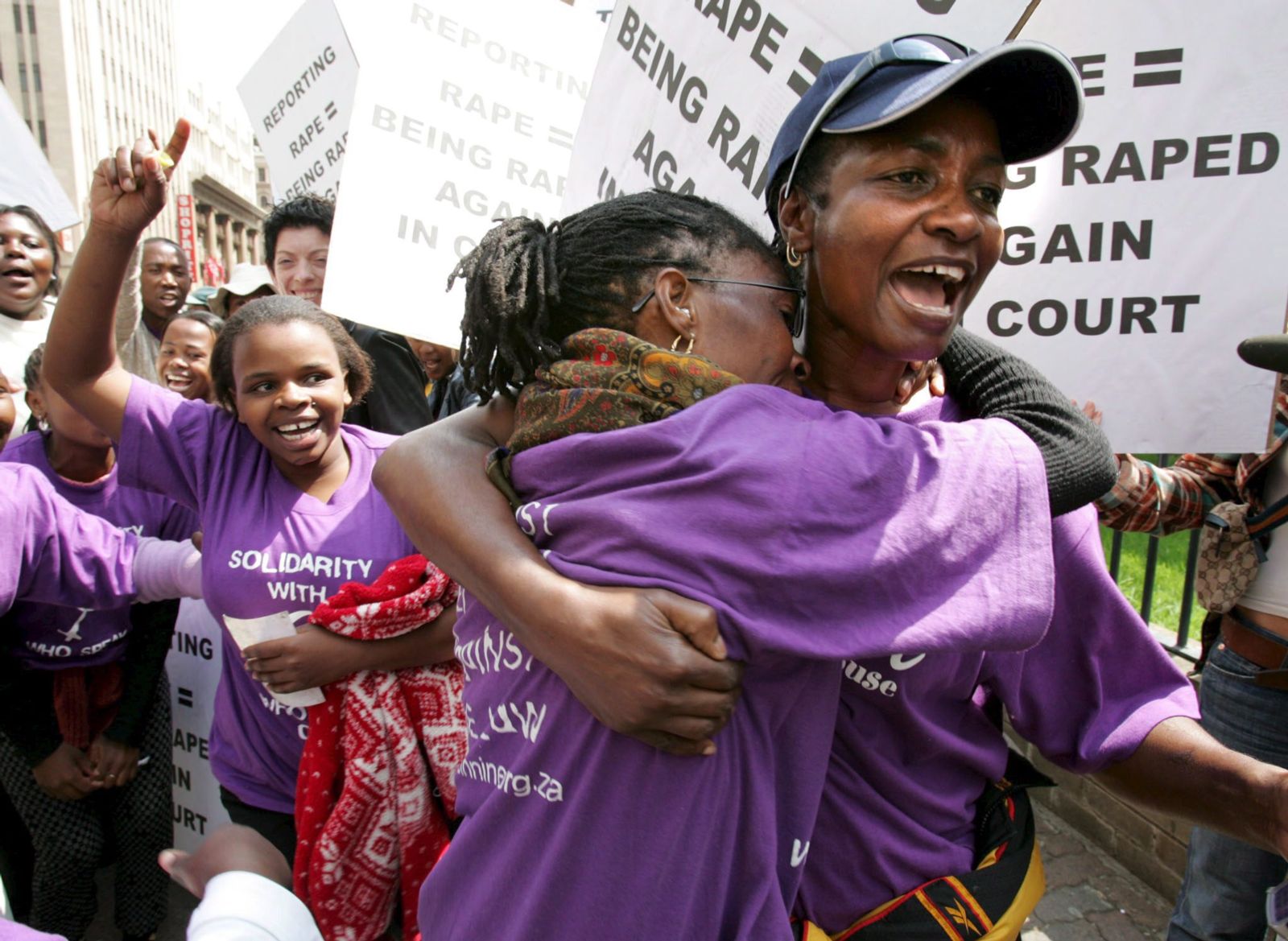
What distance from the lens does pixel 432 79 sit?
3016 mm

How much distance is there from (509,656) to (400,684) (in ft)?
3.81

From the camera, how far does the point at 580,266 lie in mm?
1336

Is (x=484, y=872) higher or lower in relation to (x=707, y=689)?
lower

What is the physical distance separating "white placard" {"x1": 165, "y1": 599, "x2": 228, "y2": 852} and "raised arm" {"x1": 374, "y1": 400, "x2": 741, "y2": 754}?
2577 millimetres

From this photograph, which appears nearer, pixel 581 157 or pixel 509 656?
pixel 509 656

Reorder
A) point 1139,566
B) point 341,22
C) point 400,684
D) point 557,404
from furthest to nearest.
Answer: point 1139,566 → point 341,22 → point 400,684 → point 557,404

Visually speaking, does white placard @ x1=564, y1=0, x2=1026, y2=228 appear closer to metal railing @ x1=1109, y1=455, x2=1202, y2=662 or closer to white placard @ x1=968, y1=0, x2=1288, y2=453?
white placard @ x1=968, y1=0, x2=1288, y2=453

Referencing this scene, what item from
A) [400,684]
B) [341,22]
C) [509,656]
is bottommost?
[400,684]

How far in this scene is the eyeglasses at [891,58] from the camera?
1.17 metres

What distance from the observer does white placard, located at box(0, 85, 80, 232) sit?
13.4 ft

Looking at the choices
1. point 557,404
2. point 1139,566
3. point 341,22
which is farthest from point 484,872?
point 1139,566

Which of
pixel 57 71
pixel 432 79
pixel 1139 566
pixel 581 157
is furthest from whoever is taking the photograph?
pixel 57 71

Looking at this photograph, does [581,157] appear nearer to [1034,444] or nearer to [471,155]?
[471,155]

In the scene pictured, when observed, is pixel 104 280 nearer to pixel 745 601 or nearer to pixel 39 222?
pixel 745 601
